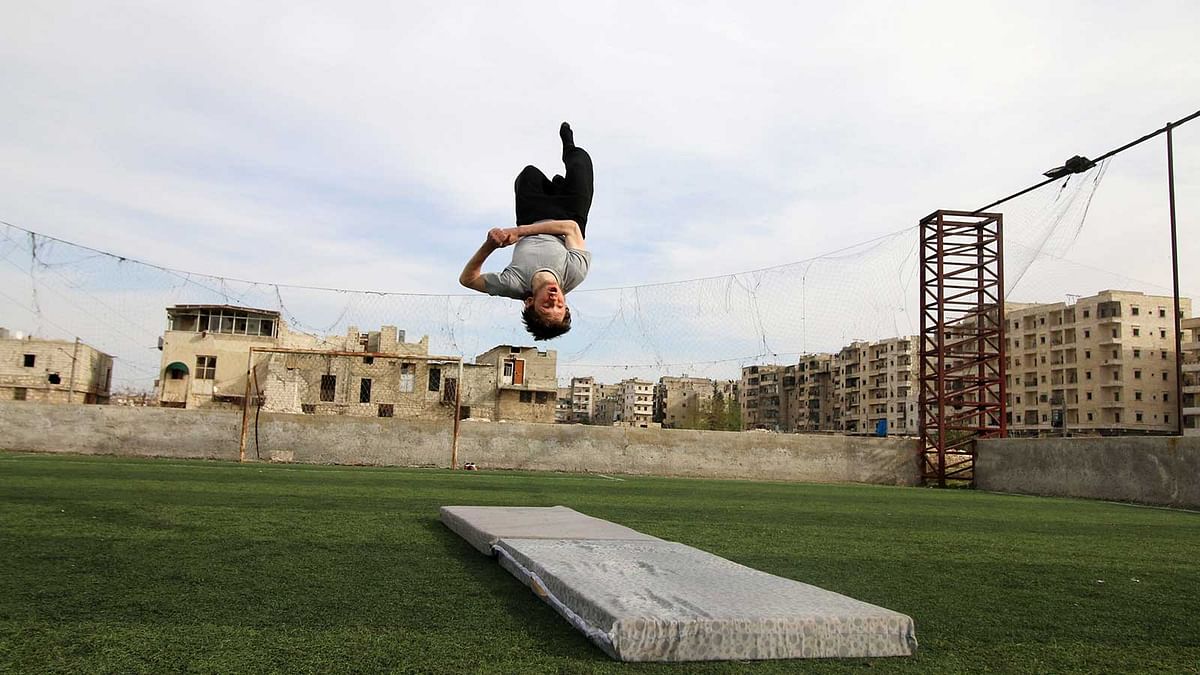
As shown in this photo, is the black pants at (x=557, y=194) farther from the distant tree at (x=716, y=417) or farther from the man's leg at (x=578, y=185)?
the distant tree at (x=716, y=417)

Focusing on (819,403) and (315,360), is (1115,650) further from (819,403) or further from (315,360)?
(819,403)

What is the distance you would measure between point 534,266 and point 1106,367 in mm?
84570

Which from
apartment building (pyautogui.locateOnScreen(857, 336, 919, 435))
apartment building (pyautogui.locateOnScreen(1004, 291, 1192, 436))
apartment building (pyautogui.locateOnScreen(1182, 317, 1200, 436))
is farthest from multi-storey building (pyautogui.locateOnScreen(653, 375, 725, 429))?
apartment building (pyautogui.locateOnScreen(1182, 317, 1200, 436))

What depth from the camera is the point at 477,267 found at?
430cm

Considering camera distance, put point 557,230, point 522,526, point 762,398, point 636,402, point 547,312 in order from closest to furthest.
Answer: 1. point 547,312
2. point 557,230
3. point 522,526
4. point 762,398
5. point 636,402

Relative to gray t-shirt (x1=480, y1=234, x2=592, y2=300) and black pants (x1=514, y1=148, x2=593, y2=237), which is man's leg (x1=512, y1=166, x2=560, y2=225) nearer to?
black pants (x1=514, y1=148, x2=593, y2=237)

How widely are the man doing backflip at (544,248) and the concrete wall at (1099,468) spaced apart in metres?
10.6

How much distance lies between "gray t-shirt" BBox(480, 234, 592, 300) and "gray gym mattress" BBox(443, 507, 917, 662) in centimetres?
152

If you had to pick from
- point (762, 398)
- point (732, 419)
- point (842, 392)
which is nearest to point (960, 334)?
point (732, 419)

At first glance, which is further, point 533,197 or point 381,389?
point 381,389

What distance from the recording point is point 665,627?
234cm

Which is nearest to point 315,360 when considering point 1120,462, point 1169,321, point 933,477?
point 933,477

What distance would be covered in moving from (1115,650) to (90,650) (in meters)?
3.24

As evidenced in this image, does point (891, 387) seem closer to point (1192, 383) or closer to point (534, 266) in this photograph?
point (1192, 383)
